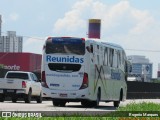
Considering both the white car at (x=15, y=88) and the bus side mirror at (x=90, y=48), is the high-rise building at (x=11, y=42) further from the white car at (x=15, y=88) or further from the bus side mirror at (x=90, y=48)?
the bus side mirror at (x=90, y=48)

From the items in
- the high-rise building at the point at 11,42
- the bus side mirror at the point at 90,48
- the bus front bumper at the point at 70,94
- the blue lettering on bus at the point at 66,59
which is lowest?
the high-rise building at the point at 11,42

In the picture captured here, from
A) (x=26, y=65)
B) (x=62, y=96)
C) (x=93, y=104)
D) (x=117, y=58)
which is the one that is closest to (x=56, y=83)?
(x=62, y=96)

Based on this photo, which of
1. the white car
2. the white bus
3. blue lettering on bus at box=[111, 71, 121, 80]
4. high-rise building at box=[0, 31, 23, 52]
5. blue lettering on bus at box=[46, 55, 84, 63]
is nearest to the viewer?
blue lettering on bus at box=[46, 55, 84, 63]

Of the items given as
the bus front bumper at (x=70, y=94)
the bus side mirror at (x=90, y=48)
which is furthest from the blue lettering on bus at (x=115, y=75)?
the bus front bumper at (x=70, y=94)

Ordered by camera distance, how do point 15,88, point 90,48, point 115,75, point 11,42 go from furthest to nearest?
point 11,42 → point 15,88 → point 115,75 → point 90,48

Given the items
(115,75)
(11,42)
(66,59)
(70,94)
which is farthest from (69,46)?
(11,42)

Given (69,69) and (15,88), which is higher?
(69,69)

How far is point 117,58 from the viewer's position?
117 feet

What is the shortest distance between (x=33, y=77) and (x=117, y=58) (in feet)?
20.4

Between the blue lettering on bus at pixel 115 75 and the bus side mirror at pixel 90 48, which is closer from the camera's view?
the bus side mirror at pixel 90 48

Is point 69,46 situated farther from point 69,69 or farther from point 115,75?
point 115,75

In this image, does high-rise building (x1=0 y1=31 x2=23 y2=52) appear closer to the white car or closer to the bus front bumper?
the white car

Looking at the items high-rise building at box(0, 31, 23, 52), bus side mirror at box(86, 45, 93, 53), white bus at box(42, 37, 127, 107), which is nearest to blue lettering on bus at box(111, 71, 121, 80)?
white bus at box(42, 37, 127, 107)

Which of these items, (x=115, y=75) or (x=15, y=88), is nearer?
(x=115, y=75)
